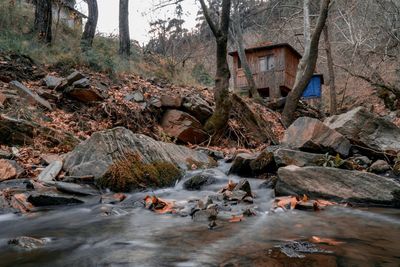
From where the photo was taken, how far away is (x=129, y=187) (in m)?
5.32

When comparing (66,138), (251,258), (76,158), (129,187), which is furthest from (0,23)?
(251,258)

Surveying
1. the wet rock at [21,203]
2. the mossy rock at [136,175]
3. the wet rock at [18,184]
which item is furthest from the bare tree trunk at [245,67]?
the wet rock at [21,203]

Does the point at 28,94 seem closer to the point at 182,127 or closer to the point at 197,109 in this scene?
the point at 182,127

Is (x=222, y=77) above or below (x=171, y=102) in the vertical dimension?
above

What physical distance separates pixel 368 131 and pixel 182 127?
414cm

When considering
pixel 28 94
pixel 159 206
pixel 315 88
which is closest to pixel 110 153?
pixel 159 206

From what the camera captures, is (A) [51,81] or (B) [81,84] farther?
(A) [51,81]

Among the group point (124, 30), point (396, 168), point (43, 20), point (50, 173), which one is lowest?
point (396, 168)

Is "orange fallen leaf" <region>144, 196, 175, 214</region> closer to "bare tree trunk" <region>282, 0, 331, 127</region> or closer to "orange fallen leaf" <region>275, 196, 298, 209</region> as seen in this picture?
"orange fallen leaf" <region>275, 196, 298, 209</region>

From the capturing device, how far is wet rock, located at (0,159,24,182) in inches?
206

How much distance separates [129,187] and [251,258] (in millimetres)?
2966

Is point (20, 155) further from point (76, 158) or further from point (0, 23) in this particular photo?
point (0, 23)

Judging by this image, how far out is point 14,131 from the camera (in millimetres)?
6578

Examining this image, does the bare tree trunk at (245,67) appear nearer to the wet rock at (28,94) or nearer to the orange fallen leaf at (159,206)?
the wet rock at (28,94)
